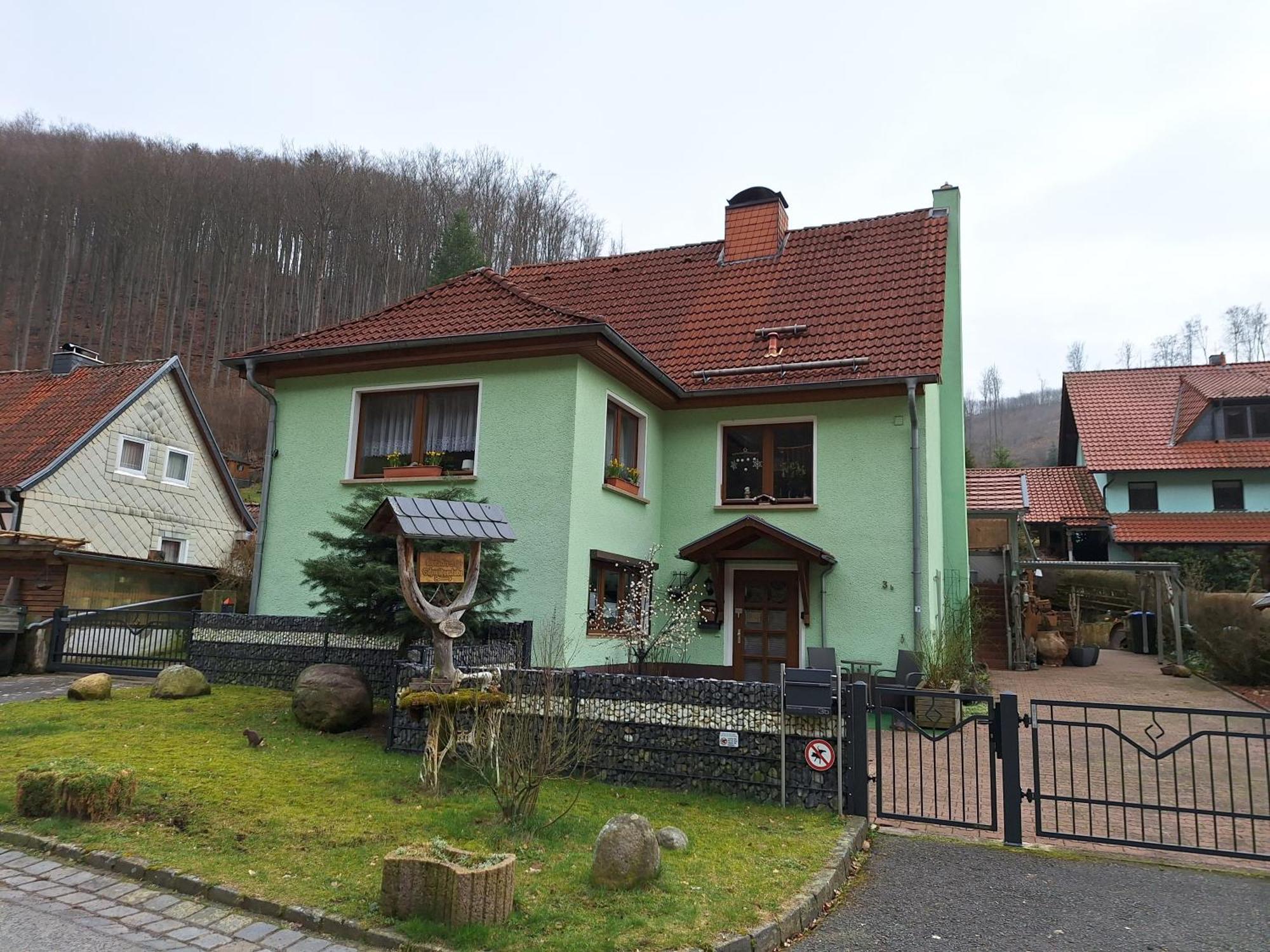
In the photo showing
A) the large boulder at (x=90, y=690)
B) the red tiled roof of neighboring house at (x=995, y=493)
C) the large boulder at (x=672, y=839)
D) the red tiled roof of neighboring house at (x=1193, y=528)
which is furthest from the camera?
the red tiled roof of neighboring house at (x=1193, y=528)

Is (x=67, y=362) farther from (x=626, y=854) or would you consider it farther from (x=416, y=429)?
(x=626, y=854)

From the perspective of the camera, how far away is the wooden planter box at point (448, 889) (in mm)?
4797

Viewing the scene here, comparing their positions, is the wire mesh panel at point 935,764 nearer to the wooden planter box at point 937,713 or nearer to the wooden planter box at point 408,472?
the wooden planter box at point 937,713

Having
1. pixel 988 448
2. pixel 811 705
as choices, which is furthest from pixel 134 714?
pixel 988 448

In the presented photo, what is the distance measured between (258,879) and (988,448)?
237 ft

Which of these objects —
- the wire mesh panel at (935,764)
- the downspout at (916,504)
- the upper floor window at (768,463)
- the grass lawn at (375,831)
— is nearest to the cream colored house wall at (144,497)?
the grass lawn at (375,831)

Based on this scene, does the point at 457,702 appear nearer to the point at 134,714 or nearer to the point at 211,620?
the point at 134,714

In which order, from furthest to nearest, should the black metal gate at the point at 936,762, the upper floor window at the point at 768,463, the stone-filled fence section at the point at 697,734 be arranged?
1. the upper floor window at the point at 768,463
2. the stone-filled fence section at the point at 697,734
3. the black metal gate at the point at 936,762

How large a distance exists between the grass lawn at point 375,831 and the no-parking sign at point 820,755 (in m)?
0.39

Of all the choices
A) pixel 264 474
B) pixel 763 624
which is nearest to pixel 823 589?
pixel 763 624

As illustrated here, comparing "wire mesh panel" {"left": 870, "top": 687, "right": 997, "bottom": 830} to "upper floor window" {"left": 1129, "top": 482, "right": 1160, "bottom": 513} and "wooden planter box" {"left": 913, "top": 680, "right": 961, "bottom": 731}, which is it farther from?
"upper floor window" {"left": 1129, "top": 482, "right": 1160, "bottom": 513}

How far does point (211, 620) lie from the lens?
13523 millimetres

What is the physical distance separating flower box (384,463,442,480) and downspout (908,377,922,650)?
7.51 meters

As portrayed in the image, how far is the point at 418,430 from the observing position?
543 inches
